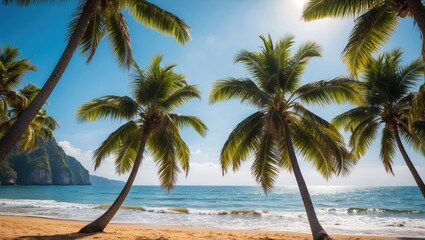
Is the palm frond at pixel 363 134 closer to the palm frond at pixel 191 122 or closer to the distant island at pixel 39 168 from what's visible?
the palm frond at pixel 191 122

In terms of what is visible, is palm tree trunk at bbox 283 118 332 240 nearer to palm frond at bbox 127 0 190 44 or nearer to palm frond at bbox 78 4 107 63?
palm frond at bbox 127 0 190 44

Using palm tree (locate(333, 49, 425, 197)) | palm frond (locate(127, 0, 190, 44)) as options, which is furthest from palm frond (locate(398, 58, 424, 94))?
palm frond (locate(127, 0, 190, 44))

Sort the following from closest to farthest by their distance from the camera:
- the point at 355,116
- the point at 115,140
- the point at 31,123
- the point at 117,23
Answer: the point at 117,23 → the point at 115,140 → the point at 355,116 → the point at 31,123

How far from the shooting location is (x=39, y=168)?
4274 inches

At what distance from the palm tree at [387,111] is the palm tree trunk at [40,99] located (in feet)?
34.3

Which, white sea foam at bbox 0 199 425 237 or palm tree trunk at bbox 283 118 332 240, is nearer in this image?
palm tree trunk at bbox 283 118 332 240

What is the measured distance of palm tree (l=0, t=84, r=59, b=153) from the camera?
1531 cm

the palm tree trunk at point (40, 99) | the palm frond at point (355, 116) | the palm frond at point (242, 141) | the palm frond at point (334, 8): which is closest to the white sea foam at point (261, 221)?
the palm frond at point (355, 116)

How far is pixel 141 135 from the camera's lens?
11773 millimetres

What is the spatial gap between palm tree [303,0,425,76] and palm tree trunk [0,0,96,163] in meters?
5.99

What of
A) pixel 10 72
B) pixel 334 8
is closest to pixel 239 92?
pixel 334 8

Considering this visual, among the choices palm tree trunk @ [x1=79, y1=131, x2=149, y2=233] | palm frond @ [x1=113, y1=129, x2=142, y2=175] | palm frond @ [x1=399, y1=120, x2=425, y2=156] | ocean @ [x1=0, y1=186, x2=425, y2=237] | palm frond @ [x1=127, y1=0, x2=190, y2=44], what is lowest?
ocean @ [x1=0, y1=186, x2=425, y2=237]

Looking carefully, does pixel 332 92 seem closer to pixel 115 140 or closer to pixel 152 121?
pixel 152 121

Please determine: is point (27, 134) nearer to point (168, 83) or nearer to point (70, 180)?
point (168, 83)
